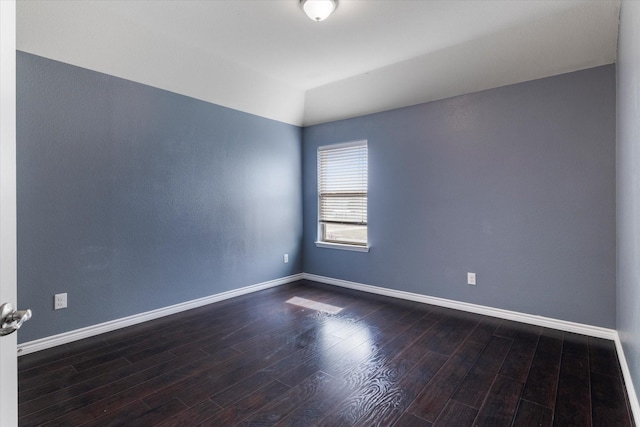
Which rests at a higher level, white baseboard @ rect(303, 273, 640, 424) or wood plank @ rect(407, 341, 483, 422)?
white baseboard @ rect(303, 273, 640, 424)

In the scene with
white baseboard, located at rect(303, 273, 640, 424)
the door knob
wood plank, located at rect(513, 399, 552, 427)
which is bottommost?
wood plank, located at rect(513, 399, 552, 427)

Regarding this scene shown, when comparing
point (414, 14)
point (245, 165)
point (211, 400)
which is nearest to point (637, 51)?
point (414, 14)

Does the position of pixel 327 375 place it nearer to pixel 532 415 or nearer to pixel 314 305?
pixel 532 415

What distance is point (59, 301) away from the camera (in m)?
2.58

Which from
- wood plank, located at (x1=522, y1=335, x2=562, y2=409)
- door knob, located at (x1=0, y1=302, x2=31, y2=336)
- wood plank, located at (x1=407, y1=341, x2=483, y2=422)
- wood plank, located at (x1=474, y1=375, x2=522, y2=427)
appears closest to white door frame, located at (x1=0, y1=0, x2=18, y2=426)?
door knob, located at (x1=0, y1=302, x2=31, y2=336)

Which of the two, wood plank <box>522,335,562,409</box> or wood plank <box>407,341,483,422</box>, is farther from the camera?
wood plank <box>522,335,562,409</box>

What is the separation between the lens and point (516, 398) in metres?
1.89

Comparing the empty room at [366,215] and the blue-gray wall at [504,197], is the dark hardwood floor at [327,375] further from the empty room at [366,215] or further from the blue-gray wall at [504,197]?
the blue-gray wall at [504,197]

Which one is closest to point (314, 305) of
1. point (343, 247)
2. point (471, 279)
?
point (343, 247)

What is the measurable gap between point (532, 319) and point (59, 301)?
4.17 metres

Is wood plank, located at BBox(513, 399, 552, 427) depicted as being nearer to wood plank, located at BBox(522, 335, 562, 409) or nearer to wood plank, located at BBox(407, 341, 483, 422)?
wood plank, located at BBox(522, 335, 562, 409)

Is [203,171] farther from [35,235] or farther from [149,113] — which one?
[35,235]

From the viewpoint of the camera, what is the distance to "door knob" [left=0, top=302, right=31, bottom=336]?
708 millimetres

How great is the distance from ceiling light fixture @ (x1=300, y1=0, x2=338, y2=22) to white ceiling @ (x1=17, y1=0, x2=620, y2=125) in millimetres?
110
